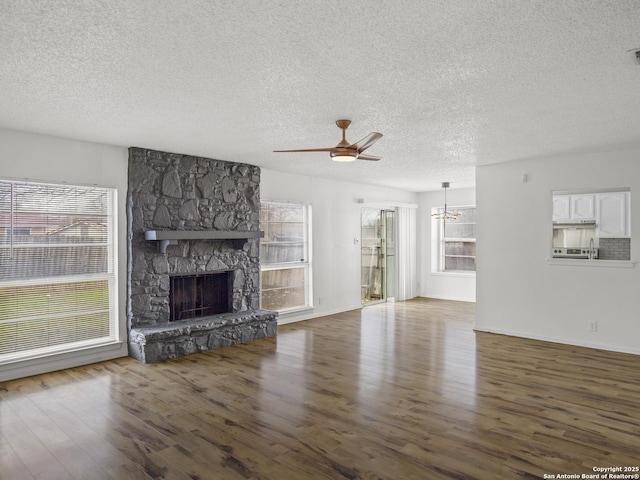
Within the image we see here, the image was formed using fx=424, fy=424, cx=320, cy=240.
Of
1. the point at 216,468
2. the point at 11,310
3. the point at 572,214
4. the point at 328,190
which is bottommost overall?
the point at 216,468

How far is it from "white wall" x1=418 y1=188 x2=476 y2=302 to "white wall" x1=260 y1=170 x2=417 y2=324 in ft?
5.73

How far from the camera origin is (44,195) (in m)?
4.48

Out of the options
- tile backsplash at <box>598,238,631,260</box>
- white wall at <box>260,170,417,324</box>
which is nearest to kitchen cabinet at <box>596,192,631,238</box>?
tile backsplash at <box>598,238,631,260</box>

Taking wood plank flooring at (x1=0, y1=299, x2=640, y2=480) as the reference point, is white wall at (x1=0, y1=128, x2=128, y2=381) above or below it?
above

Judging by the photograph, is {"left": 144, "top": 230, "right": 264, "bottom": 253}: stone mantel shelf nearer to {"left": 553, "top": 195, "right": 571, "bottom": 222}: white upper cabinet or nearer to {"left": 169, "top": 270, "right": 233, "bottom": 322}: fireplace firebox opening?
{"left": 169, "top": 270, "right": 233, "bottom": 322}: fireplace firebox opening

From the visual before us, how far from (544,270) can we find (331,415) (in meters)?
3.91

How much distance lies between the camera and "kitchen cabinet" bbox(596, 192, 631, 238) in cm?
612

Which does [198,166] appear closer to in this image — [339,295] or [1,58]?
[1,58]

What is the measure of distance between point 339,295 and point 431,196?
351cm

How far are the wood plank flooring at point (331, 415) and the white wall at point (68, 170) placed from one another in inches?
6.4

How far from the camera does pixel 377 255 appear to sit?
907 cm

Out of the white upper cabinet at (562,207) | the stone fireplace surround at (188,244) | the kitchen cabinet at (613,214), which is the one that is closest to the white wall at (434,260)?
the white upper cabinet at (562,207)

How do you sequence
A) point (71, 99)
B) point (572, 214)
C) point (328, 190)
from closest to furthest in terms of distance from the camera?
point (71, 99) < point (572, 214) < point (328, 190)

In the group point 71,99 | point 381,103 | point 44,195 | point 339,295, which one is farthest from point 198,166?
point 339,295
